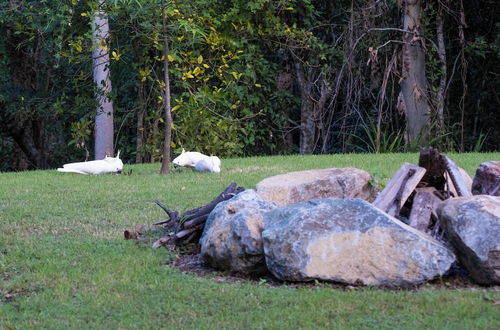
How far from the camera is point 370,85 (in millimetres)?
17094

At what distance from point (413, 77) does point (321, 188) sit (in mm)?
8669

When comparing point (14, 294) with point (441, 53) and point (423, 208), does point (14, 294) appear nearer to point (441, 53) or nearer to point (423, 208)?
point (423, 208)

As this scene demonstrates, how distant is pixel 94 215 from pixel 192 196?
133 cm

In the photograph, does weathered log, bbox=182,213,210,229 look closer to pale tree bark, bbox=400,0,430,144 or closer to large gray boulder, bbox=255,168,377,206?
large gray boulder, bbox=255,168,377,206

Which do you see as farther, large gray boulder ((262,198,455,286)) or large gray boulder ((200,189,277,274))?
large gray boulder ((200,189,277,274))

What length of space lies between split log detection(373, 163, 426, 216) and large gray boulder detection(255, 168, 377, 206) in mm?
708

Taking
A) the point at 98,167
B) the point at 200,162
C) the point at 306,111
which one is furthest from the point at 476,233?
the point at 306,111

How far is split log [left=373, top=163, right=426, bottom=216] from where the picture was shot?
6.37 metres

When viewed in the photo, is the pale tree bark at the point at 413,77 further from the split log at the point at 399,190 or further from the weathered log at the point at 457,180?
the split log at the point at 399,190

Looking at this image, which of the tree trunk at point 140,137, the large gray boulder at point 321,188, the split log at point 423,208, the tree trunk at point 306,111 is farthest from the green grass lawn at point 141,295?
the tree trunk at point 306,111

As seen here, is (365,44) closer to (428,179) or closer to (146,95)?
(146,95)

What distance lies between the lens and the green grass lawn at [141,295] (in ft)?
15.5

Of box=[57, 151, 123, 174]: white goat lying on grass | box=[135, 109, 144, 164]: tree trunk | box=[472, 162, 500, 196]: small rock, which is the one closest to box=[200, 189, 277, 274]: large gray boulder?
box=[472, 162, 500, 196]: small rock

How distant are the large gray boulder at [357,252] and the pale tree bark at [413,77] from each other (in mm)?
9899
